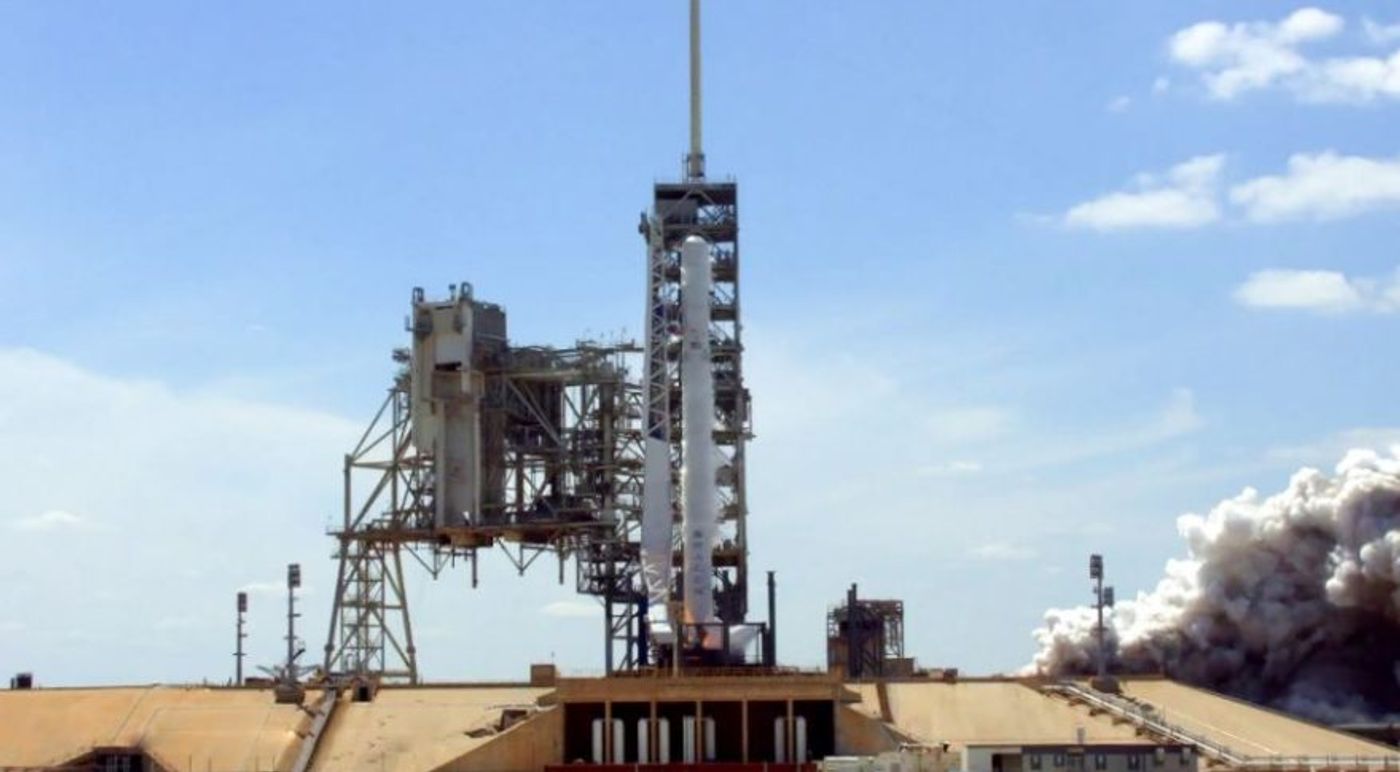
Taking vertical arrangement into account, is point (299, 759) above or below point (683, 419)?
below

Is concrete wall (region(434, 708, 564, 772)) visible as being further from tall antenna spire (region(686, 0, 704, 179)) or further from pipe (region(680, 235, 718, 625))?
tall antenna spire (region(686, 0, 704, 179))

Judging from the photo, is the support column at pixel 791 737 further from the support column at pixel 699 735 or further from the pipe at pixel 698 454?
the pipe at pixel 698 454

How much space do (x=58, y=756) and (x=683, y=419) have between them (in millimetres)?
32335

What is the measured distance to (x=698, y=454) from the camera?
115812 millimetres

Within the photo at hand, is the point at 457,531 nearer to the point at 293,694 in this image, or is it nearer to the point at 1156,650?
the point at 293,694

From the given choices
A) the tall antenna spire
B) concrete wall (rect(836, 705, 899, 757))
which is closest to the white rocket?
the tall antenna spire

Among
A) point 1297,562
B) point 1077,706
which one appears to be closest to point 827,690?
point 1077,706

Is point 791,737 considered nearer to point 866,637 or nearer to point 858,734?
point 858,734

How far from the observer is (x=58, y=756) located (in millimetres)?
105750

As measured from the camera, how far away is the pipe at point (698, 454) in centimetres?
11531

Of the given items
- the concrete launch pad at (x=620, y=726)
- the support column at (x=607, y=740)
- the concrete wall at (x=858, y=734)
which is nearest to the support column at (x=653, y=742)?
the concrete launch pad at (x=620, y=726)

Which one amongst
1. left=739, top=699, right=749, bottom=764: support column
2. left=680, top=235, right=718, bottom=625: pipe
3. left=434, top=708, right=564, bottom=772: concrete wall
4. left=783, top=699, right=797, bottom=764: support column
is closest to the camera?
left=434, top=708, right=564, bottom=772: concrete wall

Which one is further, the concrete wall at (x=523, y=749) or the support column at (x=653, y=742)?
the support column at (x=653, y=742)

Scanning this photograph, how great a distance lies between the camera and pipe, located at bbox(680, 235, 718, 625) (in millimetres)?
115312
